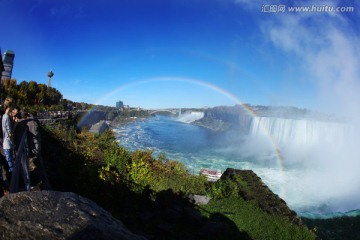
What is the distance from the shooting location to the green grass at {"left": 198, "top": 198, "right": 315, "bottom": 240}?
7.29 meters

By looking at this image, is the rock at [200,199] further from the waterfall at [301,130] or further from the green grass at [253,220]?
the waterfall at [301,130]

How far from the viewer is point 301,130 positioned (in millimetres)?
45031

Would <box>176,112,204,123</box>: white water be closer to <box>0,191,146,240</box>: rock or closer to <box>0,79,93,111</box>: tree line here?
<box>0,79,93,111</box>: tree line

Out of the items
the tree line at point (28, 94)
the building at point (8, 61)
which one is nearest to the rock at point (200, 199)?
the tree line at point (28, 94)

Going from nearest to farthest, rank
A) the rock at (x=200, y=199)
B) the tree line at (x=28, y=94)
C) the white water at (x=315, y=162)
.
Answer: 1. the rock at (x=200, y=199)
2. the white water at (x=315, y=162)
3. the tree line at (x=28, y=94)

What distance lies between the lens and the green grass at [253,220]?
7289 mm

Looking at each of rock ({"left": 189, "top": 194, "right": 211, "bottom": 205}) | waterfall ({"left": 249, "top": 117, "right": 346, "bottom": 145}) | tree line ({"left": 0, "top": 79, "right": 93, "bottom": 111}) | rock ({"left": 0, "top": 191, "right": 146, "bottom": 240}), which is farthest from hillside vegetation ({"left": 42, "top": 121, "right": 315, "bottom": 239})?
waterfall ({"left": 249, "top": 117, "right": 346, "bottom": 145})

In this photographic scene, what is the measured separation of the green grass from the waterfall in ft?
118

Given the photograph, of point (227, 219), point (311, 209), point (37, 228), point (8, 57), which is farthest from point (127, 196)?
point (8, 57)

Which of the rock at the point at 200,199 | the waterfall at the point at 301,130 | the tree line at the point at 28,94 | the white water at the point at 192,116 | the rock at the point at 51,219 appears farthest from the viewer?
the white water at the point at 192,116

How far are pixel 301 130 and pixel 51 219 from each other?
48959 mm

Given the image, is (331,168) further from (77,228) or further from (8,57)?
(8,57)

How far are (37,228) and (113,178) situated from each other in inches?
229

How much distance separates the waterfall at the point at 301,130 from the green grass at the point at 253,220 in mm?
35864
